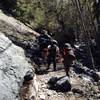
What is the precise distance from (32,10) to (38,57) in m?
14.2

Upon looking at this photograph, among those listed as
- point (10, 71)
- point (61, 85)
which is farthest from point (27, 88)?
point (61, 85)

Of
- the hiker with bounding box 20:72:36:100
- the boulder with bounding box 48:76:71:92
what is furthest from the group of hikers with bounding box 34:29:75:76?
the hiker with bounding box 20:72:36:100

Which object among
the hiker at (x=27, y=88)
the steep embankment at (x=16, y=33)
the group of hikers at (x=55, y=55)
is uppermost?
the steep embankment at (x=16, y=33)

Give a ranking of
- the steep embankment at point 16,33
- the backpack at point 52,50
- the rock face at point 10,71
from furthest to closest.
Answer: the steep embankment at point 16,33, the backpack at point 52,50, the rock face at point 10,71

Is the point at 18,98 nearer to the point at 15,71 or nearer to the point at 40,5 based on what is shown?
the point at 15,71

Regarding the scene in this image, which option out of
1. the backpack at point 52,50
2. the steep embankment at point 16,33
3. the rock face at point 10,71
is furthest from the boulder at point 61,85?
the steep embankment at point 16,33

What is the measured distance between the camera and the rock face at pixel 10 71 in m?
11.5

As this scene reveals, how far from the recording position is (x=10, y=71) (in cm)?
1245

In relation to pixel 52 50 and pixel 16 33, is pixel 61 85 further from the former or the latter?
pixel 16 33

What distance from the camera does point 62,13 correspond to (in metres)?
44.5

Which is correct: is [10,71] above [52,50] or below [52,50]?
below

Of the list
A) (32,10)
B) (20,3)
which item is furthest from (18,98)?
(32,10)

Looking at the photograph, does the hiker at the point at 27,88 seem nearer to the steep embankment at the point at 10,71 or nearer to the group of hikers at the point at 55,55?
the steep embankment at the point at 10,71

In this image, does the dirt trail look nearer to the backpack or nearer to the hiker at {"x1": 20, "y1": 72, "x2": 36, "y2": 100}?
the backpack
